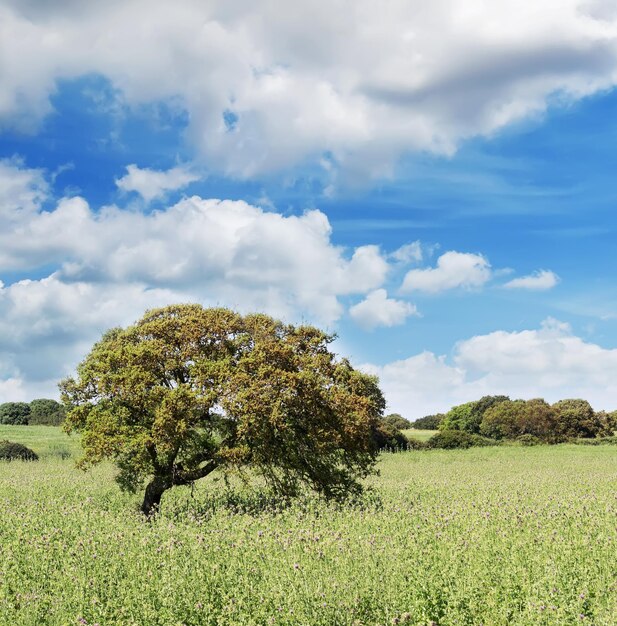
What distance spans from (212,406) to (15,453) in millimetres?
27124

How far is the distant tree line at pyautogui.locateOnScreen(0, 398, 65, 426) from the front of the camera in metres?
78.4

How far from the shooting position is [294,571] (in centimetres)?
931

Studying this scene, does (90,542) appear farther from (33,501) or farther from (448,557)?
(33,501)

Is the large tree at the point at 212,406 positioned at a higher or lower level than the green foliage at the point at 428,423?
higher

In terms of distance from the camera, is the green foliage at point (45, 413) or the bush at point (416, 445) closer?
the bush at point (416, 445)

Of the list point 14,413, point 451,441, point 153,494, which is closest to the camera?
point 153,494

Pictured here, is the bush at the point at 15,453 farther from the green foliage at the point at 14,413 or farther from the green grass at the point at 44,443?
the green foliage at the point at 14,413

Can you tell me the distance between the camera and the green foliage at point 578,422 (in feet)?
231

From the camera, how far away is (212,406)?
1545 cm

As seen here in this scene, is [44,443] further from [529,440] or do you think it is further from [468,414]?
[468,414]

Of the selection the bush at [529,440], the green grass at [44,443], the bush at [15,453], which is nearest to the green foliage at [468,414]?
the bush at [529,440]

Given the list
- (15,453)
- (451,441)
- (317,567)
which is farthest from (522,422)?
(317,567)

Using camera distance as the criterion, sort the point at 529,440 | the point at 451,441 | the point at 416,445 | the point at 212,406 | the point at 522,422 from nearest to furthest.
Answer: the point at 212,406
the point at 451,441
the point at 416,445
the point at 529,440
the point at 522,422

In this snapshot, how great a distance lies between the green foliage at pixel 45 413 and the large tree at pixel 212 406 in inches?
2444
